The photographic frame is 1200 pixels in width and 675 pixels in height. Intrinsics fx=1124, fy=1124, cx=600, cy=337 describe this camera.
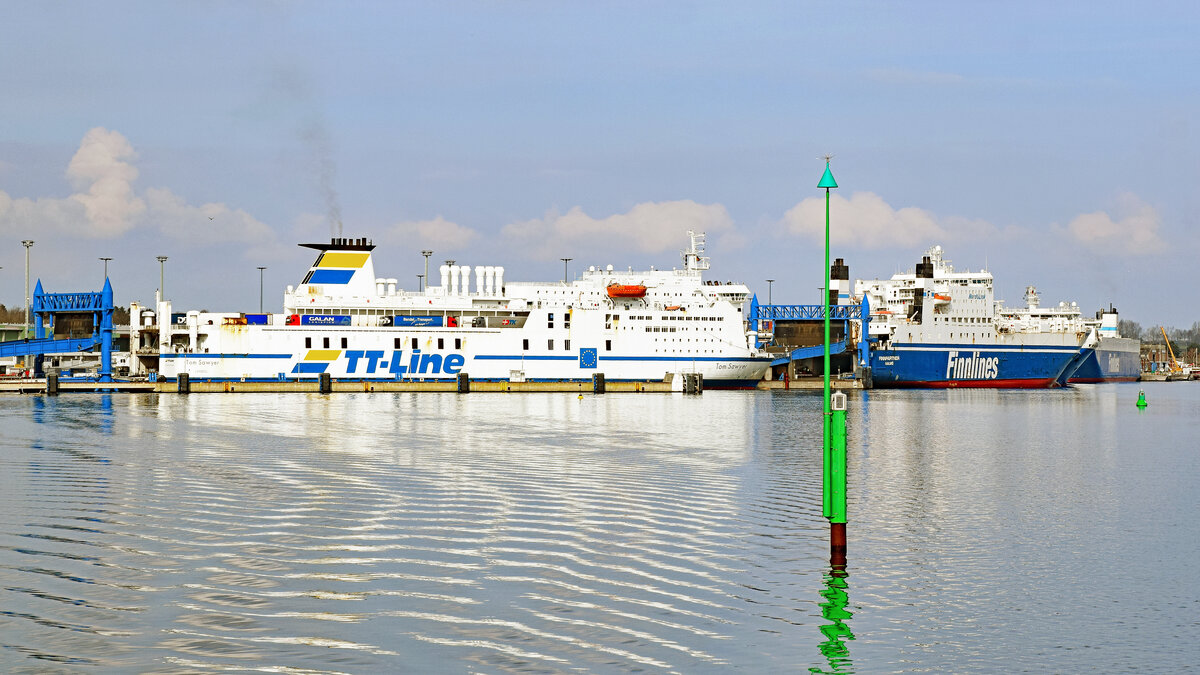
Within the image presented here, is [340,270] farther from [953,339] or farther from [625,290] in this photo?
[953,339]

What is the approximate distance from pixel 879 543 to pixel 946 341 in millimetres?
65449

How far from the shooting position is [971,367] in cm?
7931

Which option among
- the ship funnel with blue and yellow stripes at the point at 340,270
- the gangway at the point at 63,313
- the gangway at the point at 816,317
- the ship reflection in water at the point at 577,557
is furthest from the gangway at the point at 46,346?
the gangway at the point at 816,317

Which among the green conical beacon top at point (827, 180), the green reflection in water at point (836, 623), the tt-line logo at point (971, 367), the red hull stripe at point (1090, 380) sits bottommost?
the green reflection in water at point (836, 623)

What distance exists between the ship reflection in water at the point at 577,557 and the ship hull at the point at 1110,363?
73.1 meters

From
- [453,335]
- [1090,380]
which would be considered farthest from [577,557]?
[1090,380]

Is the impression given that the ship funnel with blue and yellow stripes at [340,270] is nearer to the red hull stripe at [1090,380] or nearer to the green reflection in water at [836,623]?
the green reflection in water at [836,623]

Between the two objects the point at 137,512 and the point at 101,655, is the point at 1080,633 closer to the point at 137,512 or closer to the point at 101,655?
the point at 101,655

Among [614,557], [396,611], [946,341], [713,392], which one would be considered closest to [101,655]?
[396,611]

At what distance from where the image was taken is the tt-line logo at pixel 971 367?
78.7m

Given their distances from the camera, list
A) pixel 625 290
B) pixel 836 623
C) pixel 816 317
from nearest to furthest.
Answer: pixel 836 623 → pixel 625 290 → pixel 816 317

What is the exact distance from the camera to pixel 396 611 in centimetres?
1212

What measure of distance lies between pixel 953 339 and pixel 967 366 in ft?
7.15

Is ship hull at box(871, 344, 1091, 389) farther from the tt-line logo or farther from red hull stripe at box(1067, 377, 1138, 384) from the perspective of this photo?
red hull stripe at box(1067, 377, 1138, 384)
